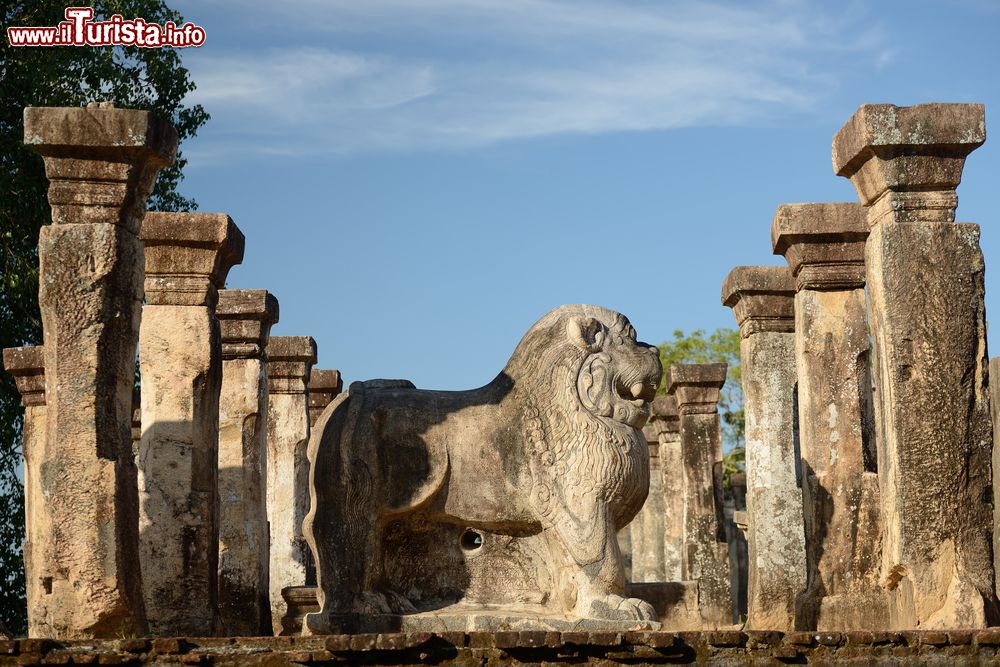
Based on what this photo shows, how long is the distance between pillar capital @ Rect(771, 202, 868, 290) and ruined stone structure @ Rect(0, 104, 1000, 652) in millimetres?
19

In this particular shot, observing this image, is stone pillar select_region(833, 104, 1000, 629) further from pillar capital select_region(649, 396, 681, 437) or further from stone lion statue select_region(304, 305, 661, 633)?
pillar capital select_region(649, 396, 681, 437)

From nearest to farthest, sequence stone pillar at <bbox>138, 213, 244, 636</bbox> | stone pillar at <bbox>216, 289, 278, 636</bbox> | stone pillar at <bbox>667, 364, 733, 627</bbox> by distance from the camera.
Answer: stone pillar at <bbox>138, 213, 244, 636</bbox>, stone pillar at <bbox>216, 289, 278, 636</bbox>, stone pillar at <bbox>667, 364, 733, 627</bbox>

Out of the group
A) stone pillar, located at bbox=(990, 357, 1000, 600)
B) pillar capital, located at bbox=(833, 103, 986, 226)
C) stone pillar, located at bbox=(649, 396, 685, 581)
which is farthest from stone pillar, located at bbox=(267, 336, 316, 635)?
pillar capital, located at bbox=(833, 103, 986, 226)

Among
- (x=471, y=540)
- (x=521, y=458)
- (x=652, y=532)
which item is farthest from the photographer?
(x=652, y=532)

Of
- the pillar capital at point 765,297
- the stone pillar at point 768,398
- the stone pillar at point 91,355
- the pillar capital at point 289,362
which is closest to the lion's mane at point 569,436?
the stone pillar at point 91,355

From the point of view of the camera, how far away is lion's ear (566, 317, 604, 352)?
9086 millimetres

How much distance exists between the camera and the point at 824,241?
420 inches

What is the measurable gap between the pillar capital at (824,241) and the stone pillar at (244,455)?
4.22m

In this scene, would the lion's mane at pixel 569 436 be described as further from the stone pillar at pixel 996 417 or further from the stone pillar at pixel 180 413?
the stone pillar at pixel 180 413

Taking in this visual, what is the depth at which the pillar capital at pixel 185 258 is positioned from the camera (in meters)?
10.1

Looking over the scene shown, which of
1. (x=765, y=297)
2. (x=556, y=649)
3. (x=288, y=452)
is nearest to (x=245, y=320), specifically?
(x=288, y=452)

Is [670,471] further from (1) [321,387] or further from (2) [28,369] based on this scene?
(2) [28,369]

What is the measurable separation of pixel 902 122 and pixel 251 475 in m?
6.43

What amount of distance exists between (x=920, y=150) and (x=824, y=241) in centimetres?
291
